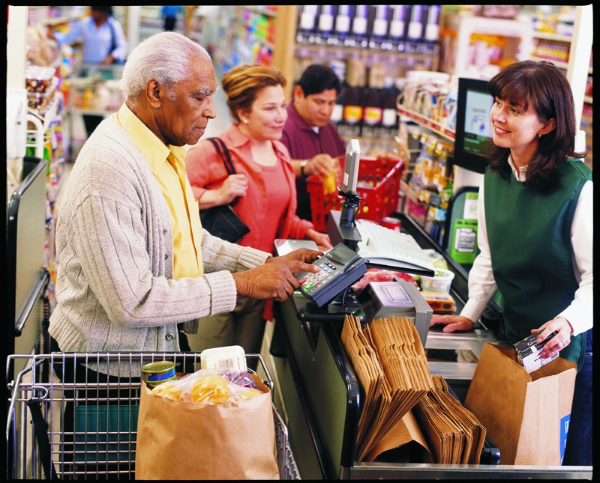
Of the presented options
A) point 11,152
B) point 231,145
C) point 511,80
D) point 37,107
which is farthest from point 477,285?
point 37,107

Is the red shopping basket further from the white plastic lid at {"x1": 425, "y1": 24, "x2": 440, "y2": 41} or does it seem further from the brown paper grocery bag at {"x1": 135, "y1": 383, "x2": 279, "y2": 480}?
the white plastic lid at {"x1": 425, "y1": 24, "x2": 440, "y2": 41}

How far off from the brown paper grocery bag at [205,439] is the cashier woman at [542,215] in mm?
1058

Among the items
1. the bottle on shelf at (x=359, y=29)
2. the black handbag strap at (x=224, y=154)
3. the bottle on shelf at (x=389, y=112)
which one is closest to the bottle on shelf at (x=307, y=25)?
the bottle on shelf at (x=359, y=29)

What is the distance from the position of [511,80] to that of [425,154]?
2006 mm

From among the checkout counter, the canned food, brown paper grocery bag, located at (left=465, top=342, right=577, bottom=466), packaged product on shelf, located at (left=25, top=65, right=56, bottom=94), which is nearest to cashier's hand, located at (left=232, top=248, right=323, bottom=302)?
the checkout counter

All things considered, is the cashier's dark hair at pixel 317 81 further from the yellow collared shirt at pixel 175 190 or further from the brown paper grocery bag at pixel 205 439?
the brown paper grocery bag at pixel 205 439

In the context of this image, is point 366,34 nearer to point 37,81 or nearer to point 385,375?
point 37,81

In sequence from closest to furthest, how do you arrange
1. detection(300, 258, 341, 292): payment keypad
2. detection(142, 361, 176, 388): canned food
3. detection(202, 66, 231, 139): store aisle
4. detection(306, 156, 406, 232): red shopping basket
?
1. detection(142, 361, 176, 388): canned food
2. detection(300, 258, 341, 292): payment keypad
3. detection(306, 156, 406, 232): red shopping basket
4. detection(202, 66, 231, 139): store aisle

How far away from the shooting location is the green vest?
251 centimetres

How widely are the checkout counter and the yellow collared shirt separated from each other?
376 mm

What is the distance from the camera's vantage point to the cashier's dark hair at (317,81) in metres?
4.47

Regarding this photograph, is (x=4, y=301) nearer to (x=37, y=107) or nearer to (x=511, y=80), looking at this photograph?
(x=37, y=107)

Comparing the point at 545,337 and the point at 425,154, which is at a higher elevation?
the point at 425,154

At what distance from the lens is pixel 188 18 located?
898 inches
